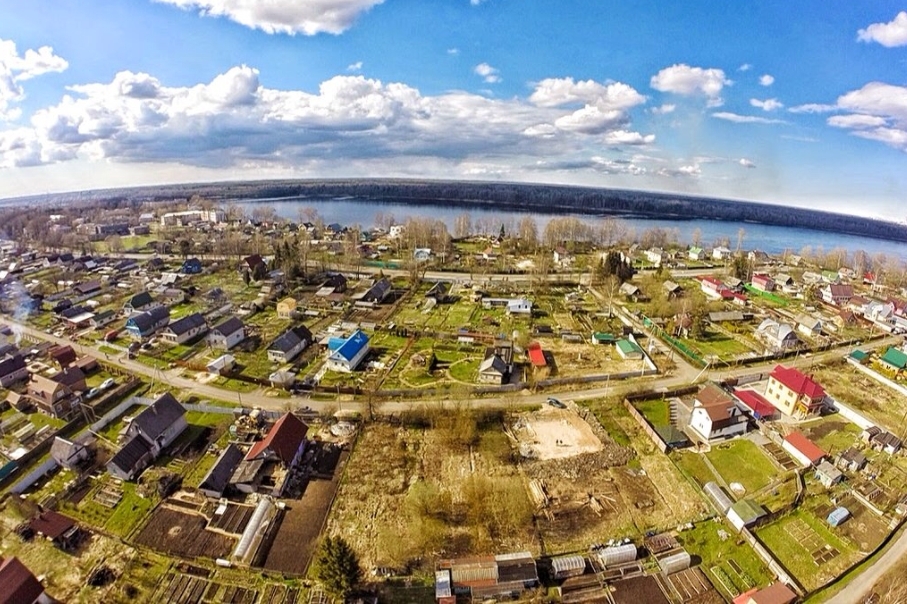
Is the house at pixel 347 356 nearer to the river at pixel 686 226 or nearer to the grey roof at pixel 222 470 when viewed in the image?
the grey roof at pixel 222 470

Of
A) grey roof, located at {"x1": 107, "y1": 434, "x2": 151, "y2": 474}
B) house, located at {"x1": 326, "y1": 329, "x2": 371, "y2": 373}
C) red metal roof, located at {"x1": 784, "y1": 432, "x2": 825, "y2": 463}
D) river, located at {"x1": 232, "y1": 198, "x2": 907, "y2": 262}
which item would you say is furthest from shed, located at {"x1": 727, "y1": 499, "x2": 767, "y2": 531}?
river, located at {"x1": 232, "y1": 198, "x2": 907, "y2": 262}

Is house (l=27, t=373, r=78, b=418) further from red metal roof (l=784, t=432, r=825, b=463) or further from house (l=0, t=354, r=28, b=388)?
red metal roof (l=784, t=432, r=825, b=463)

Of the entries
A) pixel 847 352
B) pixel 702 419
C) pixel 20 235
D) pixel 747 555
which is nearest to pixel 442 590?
pixel 747 555

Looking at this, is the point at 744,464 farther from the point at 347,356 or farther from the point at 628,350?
the point at 347,356

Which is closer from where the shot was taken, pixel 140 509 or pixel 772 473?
pixel 140 509

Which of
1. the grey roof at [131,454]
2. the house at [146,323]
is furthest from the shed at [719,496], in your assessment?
the house at [146,323]

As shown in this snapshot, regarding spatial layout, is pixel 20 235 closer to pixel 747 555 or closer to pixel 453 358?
pixel 453 358
